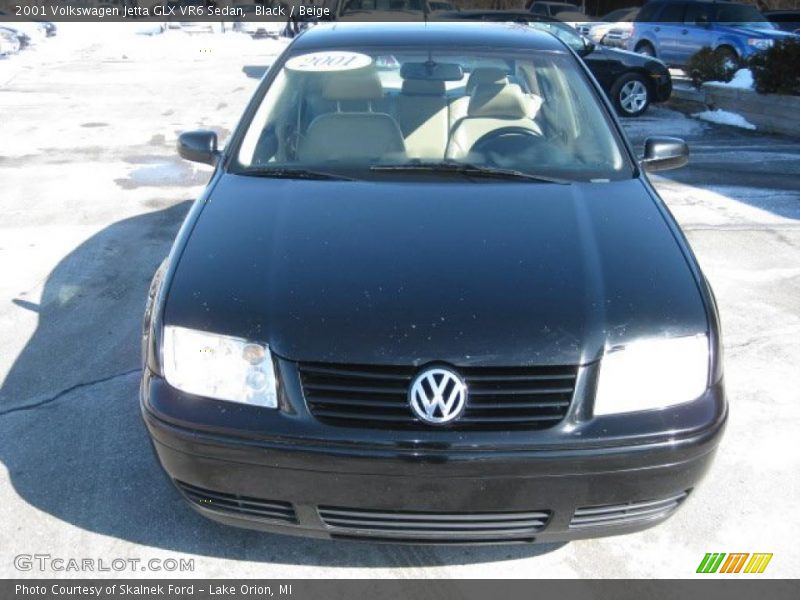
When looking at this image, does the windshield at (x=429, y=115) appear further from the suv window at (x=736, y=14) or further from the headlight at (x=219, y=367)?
the suv window at (x=736, y=14)

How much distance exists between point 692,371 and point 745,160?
7.66 m

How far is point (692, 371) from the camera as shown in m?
2.54

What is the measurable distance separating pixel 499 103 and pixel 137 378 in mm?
2185

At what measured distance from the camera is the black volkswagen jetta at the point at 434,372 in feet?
7.82

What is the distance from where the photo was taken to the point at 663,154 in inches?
157

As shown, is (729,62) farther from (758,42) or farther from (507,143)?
(507,143)

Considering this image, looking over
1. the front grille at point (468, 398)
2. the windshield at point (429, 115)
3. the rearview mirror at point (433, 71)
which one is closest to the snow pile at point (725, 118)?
the windshield at point (429, 115)

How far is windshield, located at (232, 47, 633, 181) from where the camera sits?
367cm

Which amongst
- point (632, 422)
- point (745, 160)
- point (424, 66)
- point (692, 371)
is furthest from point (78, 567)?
point (745, 160)

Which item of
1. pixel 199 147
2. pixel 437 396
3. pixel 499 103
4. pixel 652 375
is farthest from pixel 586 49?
pixel 437 396

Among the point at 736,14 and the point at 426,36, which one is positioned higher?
the point at 426,36

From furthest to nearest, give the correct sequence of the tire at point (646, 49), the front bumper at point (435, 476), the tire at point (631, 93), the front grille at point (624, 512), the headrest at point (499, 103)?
the tire at point (646, 49)
the tire at point (631, 93)
the headrest at point (499, 103)
the front grille at point (624, 512)
the front bumper at point (435, 476)

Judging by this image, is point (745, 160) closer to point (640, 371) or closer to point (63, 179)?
point (63, 179)

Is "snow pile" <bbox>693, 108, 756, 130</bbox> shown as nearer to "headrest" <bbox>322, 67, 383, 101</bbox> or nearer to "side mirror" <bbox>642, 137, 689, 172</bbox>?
Result: "side mirror" <bbox>642, 137, 689, 172</bbox>
